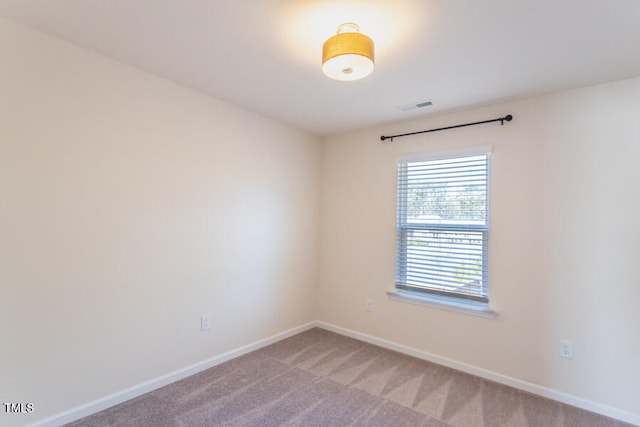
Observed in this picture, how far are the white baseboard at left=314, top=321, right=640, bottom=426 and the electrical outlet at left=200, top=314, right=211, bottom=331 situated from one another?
1.61 metres

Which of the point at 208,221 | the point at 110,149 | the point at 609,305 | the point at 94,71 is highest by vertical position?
the point at 94,71

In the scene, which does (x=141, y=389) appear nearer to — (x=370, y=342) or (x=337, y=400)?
(x=337, y=400)

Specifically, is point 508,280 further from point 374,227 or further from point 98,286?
point 98,286

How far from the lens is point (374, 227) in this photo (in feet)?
11.6

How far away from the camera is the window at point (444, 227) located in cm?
287

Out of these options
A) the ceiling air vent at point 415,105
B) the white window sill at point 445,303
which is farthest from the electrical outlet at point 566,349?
the ceiling air vent at point 415,105

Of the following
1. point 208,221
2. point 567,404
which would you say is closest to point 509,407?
point 567,404

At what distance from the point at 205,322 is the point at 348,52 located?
7.86 feet

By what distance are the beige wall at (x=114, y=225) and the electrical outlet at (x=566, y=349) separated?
2572 millimetres

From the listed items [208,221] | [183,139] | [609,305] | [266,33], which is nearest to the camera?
[266,33]

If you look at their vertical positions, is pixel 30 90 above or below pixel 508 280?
above

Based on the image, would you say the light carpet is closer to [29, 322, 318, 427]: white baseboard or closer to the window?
[29, 322, 318, 427]: white baseboard

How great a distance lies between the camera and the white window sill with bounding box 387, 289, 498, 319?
2797 millimetres

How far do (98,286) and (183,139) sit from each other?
1.26 meters
